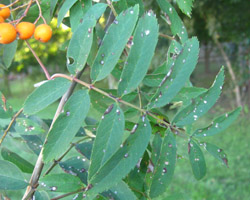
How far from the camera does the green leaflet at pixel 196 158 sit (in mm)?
557

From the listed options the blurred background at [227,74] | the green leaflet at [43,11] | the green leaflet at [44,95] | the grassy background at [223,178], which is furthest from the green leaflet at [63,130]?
the blurred background at [227,74]

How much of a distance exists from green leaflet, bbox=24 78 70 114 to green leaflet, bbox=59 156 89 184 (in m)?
0.19

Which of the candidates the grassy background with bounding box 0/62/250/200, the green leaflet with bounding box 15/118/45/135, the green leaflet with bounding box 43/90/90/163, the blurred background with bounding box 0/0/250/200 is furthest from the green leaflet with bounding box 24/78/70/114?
the blurred background with bounding box 0/0/250/200

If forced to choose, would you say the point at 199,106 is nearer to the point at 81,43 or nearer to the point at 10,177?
the point at 81,43

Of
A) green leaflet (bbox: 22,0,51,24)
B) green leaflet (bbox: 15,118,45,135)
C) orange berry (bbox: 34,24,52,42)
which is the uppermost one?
green leaflet (bbox: 22,0,51,24)

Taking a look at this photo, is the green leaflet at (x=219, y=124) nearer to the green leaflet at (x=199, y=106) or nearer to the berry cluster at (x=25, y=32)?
the green leaflet at (x=199, y=106)

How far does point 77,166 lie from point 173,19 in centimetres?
35

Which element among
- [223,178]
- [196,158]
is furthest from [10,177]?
[223,178]

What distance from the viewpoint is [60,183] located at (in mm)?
516

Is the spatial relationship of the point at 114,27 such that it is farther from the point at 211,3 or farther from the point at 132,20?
the point at 211,3

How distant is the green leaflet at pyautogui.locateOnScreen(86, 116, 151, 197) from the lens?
420mm

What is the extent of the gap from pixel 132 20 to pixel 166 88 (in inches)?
4.2

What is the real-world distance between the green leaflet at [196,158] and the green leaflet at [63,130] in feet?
0.66

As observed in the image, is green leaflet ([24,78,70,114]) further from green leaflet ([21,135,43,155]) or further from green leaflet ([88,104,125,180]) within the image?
green leaflet ([21,135,43,155])
